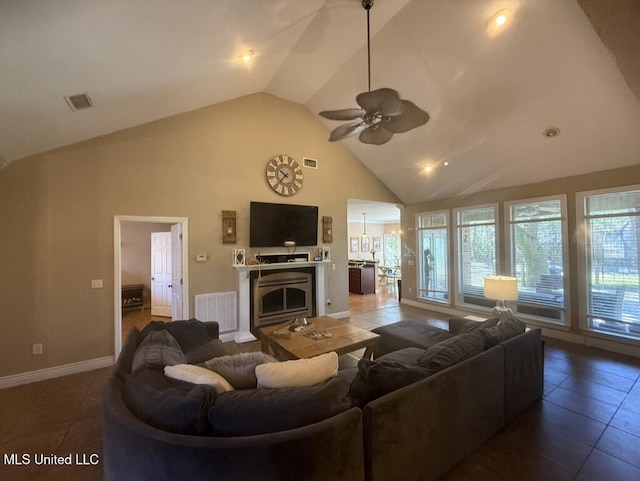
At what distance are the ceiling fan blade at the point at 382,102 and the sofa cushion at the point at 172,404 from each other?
2452 mm

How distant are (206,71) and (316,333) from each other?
3.38 m

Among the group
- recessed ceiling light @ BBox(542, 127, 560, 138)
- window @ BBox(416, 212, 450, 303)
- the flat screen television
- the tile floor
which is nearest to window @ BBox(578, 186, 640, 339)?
the tile floor

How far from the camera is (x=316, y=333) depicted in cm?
319

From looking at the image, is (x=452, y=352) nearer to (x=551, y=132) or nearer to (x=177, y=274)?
(x=551, y=132)

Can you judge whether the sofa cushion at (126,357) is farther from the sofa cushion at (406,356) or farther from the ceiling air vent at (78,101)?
the ceiling air vent at (78,101)

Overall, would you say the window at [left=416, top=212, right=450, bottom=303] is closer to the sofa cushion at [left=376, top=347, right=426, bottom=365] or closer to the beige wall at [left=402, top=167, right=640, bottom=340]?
the beige wall at [left=402, top=167, right=640, bottom=340]

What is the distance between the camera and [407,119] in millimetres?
2785

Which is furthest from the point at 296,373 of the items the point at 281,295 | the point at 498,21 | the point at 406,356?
the point at 498,21

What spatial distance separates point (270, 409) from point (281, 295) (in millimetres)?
3823

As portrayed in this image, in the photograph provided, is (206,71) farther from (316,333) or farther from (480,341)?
(480,341)

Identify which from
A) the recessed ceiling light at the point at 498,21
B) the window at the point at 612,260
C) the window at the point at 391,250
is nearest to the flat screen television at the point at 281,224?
the recessed ceiling light at the point at 498,21

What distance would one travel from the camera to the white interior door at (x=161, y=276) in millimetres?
5766

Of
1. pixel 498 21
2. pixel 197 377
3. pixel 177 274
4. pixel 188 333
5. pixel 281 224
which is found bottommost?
pixel 188 333

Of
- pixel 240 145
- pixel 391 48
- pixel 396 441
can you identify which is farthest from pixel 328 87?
pixel 396 441
